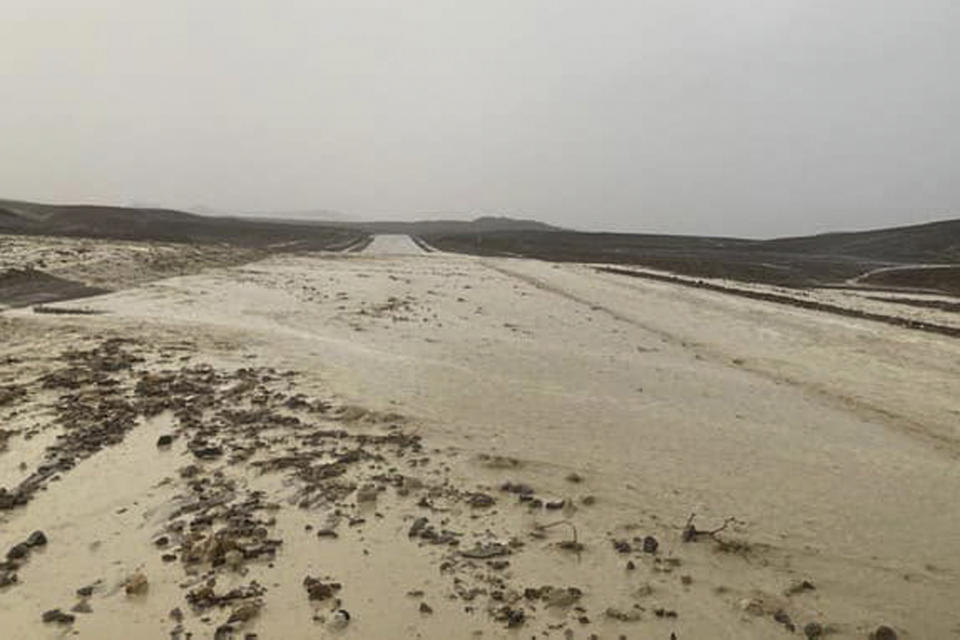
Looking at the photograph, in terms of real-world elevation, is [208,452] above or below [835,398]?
above

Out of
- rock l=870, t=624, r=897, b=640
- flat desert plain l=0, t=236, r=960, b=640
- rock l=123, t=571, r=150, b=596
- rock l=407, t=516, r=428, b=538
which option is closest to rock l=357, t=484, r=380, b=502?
flat desert plain l=0, t=236, r=960, b=640

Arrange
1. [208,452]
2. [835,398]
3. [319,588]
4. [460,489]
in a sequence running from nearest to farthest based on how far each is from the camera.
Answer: [319,588]
[460,489]
[208,452]
[835,398]

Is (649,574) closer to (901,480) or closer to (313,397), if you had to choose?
(901,480)

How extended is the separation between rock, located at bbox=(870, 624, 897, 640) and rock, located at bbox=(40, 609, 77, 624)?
16.2ft

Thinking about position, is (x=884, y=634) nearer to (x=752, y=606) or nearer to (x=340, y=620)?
(x=752, y=606)

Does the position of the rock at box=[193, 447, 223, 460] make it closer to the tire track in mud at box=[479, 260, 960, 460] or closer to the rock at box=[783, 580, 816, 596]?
the rock at box=[783, 580, 816, 596]

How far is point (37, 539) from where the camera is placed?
6.05 metres

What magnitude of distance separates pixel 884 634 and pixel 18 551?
5805 mm

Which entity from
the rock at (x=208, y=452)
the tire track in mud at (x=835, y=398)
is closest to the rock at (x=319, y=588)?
the rock at (x=208, y=452)

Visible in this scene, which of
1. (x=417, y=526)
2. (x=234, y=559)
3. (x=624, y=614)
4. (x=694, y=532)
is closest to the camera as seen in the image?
(x=624, y=614)

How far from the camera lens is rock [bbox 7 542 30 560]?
5.77m

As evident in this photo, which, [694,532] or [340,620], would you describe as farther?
[694,532]

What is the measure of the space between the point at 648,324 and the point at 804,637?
15.9 meters

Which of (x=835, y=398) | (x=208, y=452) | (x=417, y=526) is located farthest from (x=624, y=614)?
(x=835, y=398)
